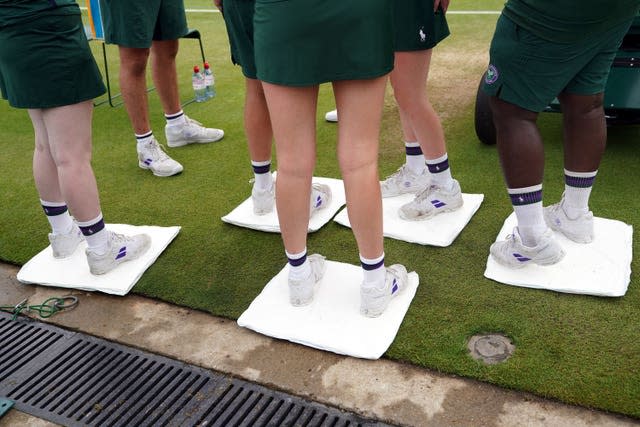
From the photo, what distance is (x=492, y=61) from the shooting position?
6.70 feet

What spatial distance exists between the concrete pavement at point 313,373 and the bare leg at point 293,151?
0.39 m

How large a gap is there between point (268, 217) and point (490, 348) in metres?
1.26

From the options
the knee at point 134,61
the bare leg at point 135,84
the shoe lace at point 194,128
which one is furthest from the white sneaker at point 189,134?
the knee at point 134,61

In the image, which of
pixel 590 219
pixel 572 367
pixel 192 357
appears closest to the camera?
pixel 572 367

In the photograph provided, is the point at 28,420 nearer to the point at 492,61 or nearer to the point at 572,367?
the point at 572,367

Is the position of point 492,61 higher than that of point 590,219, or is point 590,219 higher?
point 492,61

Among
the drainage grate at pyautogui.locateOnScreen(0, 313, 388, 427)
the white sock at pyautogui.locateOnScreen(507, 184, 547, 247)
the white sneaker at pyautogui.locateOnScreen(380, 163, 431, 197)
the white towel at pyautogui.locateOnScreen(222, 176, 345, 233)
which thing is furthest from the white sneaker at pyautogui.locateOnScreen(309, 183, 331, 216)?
the drainage grate at pyautogui.locateOnScreen(0, 313, 388, 427)

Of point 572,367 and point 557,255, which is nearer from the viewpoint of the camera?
point 572,367

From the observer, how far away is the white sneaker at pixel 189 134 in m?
3.82

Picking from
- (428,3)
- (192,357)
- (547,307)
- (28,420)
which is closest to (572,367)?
(547,307)

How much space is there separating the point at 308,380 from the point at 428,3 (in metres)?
1.48

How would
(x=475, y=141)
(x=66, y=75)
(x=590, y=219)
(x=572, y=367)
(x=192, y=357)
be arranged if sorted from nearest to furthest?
1. (x=572, y=367)
2. (x=192, y=357)
3. (x=66, y=75)
4. (x=590, y=219)
5. (x=475, y=141)

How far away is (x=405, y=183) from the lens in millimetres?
2902

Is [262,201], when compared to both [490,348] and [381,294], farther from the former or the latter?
[490,348]
